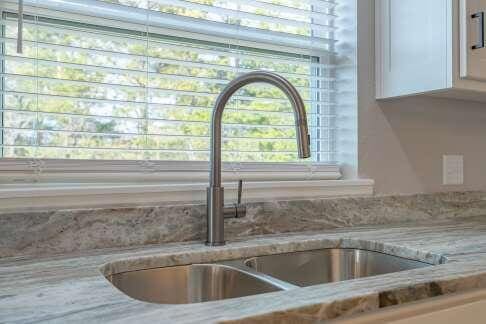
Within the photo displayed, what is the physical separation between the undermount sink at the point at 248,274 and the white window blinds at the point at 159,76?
382mm

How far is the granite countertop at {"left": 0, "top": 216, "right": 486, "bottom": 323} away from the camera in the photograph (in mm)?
641

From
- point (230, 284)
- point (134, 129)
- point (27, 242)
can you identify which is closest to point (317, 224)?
point (230, 284)

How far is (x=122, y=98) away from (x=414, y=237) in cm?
88

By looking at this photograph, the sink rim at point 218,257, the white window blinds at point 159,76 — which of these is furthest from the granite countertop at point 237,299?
the white window blinds at point 159,76

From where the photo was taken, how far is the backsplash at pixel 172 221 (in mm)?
1058

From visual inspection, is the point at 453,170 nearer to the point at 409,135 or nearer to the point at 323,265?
the point at 409,135

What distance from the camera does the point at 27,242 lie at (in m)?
1.05

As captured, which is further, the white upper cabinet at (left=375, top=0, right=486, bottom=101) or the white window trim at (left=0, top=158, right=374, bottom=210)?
the white upper cabinet at (left=375, top=0, right=486, bottom=101)

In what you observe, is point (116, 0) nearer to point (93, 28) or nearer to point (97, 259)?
point (93, 28)

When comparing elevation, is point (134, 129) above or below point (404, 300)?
above

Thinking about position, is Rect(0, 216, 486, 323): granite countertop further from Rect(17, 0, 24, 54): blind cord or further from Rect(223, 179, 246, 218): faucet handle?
Rect(17, 0, 24, 54): blind cord

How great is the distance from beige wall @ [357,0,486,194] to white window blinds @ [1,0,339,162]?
121mm

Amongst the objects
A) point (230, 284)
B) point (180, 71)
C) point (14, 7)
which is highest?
point (14, 7)

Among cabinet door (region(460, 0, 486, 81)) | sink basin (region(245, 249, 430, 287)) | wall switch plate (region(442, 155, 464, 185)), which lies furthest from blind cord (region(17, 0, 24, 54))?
wall switch plate (region(442, 155, 464, 185))
